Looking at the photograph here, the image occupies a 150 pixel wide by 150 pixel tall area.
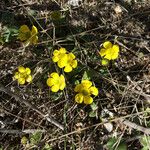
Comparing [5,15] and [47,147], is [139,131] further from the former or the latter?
[5,15]

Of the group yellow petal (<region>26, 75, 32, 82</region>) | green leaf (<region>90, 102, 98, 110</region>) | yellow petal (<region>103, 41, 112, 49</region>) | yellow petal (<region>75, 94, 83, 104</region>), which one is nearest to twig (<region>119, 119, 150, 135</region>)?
green leaf (<region>90, 102, 98, 110</region>)

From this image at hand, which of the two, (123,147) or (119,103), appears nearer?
(123,147)

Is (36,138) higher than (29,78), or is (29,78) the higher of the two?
(29,78)

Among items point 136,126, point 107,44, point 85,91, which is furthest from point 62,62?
point 136,126

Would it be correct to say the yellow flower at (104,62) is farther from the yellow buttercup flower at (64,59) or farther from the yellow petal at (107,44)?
the yellow buttercup flower at (64,59)

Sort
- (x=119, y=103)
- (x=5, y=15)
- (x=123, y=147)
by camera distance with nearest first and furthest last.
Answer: (x=123, y=147) < (x=119, y=103) < (x=5, y=15)

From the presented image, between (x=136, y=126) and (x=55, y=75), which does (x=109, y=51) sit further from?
(x=136, y=126)

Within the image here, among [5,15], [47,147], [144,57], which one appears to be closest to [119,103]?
[144,57]

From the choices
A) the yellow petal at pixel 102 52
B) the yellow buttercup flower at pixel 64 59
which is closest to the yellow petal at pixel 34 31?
the yellow buttercup flower at pixel 64 59
